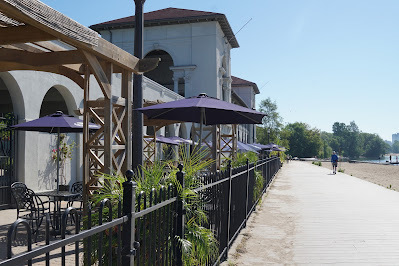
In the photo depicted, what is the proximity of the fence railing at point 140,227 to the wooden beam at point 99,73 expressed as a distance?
8.47ft

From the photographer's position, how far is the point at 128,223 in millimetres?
2814

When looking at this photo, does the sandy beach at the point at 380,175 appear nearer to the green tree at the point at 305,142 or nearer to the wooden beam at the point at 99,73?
the wooden beam at the point at 99,73

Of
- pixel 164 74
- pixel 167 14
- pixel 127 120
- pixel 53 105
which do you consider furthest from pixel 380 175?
pixel 127 120

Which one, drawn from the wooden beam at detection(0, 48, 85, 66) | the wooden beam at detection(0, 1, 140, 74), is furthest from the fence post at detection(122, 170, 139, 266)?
the wooden beam at detection(0, 48, 85, 66)

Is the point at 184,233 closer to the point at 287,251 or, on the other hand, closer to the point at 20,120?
the point at 287,251

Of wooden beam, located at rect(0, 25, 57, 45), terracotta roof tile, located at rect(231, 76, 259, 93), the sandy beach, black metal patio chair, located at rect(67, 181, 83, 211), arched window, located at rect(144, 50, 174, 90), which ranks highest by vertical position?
terracotta roof tile, located at rect(231, 76, 259, 93)

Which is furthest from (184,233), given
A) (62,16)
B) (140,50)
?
(140,50)

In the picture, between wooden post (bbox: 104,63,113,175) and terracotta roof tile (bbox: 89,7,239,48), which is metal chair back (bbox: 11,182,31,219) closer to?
wooden post (bbox: 104,63,113,175)

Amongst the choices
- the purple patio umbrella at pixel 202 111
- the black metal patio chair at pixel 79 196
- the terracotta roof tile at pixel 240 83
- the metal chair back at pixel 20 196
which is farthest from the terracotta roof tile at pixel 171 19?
the metal chair back at pixel 20 196

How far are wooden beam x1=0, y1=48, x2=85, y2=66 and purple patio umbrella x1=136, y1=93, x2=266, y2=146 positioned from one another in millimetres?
1785

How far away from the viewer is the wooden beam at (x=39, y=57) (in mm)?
6773

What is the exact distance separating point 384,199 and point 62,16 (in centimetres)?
1349

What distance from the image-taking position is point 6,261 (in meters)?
1.56

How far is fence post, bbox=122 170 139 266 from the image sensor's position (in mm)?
2799
